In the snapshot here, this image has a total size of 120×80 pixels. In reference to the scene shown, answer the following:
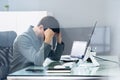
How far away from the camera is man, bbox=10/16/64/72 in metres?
2.24

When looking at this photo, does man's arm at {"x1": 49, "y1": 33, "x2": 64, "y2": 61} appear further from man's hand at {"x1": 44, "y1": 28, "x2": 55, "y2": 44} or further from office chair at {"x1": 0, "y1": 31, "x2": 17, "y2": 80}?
office chair at {"x1": 0, "y1": 31, "x2": 17, "y2": 80}

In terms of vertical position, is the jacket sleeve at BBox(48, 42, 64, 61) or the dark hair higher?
the dark hair

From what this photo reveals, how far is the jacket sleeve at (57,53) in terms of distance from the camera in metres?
2.35

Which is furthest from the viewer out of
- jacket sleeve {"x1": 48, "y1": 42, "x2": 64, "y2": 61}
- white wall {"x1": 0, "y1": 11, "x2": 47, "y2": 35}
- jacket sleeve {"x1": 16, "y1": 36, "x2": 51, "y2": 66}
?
white wall {"x1": 0, "y1": 11, "x2": 47, "y2": 35}

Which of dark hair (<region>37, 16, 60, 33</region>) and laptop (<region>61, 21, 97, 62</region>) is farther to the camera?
dark hair (<region>37, 16, 60, 33</region>)

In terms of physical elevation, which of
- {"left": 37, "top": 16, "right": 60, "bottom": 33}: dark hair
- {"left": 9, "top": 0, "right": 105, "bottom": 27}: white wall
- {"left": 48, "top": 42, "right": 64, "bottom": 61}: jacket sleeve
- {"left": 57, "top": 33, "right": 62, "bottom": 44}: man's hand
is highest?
{"left": 9, "top": 0, "right": 105, "bottom": 27}: white wall

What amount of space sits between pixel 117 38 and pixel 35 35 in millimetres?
1024

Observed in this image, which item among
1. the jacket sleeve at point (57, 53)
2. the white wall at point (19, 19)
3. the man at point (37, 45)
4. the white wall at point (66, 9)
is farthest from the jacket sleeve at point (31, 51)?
the white wall at point (66, 9)

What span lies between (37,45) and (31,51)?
0.30 feet

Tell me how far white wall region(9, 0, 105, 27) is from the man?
0.33ft

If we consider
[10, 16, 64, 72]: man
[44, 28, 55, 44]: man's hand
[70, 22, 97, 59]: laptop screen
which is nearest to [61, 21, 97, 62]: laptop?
[70, 22, 97, 59]: laptop screen

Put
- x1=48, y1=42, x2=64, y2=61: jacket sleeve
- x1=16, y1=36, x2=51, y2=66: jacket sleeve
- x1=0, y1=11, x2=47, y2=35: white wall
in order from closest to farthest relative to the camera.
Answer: x1=16, y1=36, x2=51, y2=66: jacket sleeve, x1=48, y1=42, x2=64, y2=61: jacket sleeve, x1=0, y1=11, x2=47, y2=35: white wall

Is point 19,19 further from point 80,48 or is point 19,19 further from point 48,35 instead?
point 80,48

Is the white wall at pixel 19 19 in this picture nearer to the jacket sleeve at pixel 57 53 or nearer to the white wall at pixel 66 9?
the white wall at pixel 66 9
